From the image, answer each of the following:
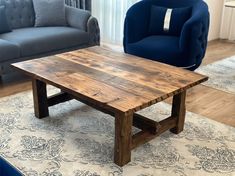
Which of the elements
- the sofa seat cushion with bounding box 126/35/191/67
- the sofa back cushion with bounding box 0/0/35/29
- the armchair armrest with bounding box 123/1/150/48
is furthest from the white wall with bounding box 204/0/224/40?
the sofa back cushion with bounding box 0/0/35/29

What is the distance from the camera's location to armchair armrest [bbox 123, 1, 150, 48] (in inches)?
138

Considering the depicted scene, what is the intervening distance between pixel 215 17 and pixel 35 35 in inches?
117

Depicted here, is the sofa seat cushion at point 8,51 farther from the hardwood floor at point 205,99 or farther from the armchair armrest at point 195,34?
the armchair armrest at point 195,34

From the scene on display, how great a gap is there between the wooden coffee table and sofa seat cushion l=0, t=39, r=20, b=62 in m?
0.73

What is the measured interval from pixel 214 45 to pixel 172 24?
1806 mm

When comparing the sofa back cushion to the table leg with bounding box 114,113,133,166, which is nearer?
the table leg with bounding box 114,113,133,166

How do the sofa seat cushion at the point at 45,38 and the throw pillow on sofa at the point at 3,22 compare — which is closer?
the sofa seat cushion at the point at 45,38

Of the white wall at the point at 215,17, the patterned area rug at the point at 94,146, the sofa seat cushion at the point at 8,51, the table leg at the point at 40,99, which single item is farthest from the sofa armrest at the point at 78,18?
the white wall at the point at 215,17

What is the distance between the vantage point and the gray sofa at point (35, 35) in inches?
128

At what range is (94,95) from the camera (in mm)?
2016

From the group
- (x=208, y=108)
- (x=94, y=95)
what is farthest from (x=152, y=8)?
(x=94, y=95)

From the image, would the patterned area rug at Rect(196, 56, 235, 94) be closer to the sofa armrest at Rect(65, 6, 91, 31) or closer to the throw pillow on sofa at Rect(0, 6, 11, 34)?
the sofa armrest at Rect(65, 6, 91, 31)

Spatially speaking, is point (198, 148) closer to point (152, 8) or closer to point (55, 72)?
point (55, 72)

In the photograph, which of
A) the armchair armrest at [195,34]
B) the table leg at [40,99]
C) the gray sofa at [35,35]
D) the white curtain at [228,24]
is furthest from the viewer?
the white curtain at [228,24]
